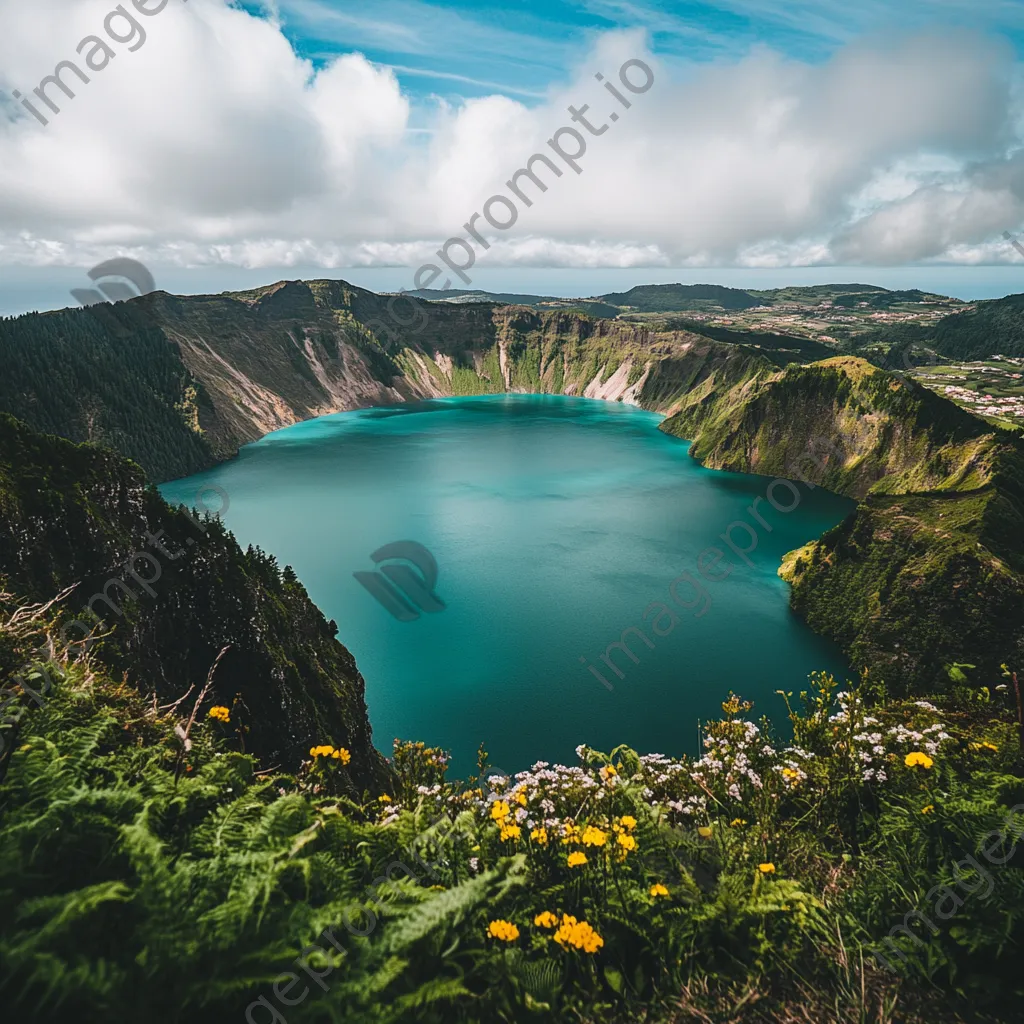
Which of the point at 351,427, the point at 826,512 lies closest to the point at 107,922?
the point at 826,512

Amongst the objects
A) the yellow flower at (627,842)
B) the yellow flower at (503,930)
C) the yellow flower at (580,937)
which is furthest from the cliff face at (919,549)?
the yellow flower at (503,930)

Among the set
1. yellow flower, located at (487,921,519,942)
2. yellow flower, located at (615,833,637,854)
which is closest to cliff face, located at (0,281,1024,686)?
yellow flower, located at (615,833,637,854)

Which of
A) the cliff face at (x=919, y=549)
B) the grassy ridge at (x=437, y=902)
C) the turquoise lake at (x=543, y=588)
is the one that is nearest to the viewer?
the grassy ridge at (x=437, y=902)

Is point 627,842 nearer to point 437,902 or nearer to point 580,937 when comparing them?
point 580,937

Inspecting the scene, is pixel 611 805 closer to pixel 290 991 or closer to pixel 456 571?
pixel 290 991

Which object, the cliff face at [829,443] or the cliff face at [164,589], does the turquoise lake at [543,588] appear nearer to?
the cliff face at [829,443]

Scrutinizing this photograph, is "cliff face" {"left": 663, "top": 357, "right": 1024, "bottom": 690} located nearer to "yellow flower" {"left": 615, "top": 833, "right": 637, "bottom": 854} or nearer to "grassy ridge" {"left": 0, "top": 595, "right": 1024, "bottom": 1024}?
"grassy ridge" {"left": 0, "top": 595, "right": 1024, "bottom": 1024}
